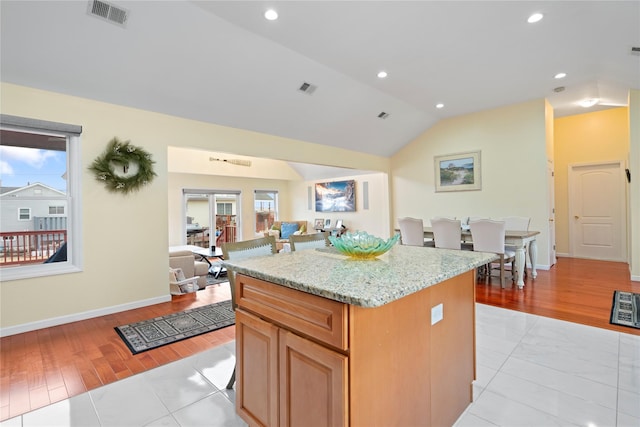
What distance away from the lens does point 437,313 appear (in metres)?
1.50

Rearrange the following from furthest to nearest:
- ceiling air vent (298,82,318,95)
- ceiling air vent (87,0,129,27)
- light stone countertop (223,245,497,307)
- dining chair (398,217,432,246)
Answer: dining chair (398,217,432,246)
ceiling air vent (298,82,318,95)
ceiling air vent (87,0,129,27)
light stone countertop (223,245,497,307)

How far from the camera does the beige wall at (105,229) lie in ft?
10.0

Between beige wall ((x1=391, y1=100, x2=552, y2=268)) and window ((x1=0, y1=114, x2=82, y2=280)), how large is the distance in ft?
20.6

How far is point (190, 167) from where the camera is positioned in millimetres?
7574

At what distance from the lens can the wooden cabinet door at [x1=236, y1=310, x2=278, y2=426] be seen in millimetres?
1379

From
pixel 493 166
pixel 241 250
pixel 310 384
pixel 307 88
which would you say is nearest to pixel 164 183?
pixel 307 88

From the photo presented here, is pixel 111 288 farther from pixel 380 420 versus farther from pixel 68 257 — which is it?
pixel 380 420

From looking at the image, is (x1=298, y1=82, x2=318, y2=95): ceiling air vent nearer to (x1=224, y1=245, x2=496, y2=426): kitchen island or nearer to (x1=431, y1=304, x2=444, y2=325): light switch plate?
(x1=224, y1=245, x2=496, y2=426): kitchen island

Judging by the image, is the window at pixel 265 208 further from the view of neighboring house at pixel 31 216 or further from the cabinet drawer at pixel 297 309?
the cabinet drawer at pixel 297 309

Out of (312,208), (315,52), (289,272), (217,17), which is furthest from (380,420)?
(312,208)

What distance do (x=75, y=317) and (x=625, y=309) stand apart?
6.04m

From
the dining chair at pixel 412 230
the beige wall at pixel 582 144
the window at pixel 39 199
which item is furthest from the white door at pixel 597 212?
the window at pixel 39 199

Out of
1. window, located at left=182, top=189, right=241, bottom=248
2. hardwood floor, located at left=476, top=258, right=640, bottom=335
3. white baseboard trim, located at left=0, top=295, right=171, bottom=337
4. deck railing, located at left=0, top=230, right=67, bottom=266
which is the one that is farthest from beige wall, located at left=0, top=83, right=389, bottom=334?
window, located at left=182, top=189, right=241, bottom=248

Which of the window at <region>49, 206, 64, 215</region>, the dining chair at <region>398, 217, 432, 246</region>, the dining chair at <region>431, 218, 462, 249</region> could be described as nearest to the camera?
the window at <region>49, 206, 64, 215</region>
